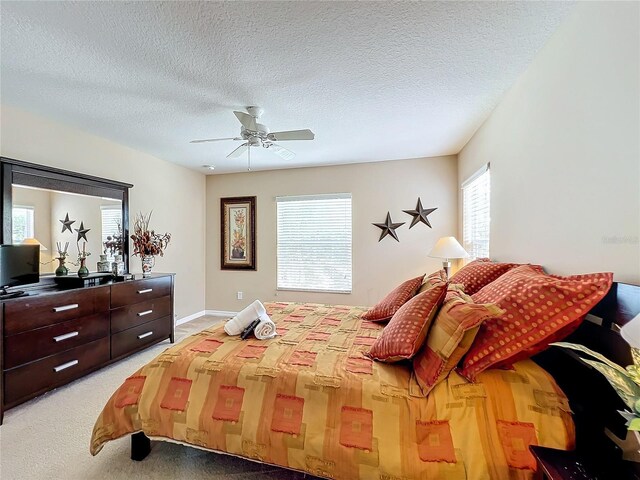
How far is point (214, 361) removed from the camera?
163 cm

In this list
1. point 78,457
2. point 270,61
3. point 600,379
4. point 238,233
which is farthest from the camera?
point 238,233

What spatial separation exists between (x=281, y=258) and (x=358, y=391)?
355cm

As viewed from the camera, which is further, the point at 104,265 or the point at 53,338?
the point at 104,265

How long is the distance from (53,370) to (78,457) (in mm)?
1016

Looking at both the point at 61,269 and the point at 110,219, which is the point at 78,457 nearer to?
the point at 61,269

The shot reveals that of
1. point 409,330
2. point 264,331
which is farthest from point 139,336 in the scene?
point 409,330

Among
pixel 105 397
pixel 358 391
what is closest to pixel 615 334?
pixel 358 391

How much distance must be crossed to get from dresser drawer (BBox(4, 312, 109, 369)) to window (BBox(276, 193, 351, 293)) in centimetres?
255

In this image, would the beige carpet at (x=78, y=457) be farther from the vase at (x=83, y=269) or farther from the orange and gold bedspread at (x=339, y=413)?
the vase at (x=83, y=269)

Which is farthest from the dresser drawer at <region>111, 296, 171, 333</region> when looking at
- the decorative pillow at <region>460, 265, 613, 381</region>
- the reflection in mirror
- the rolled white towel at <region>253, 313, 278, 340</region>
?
the decorative pillow at <region>460, 265, 613, 381</region>

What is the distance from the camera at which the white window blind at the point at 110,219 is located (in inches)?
131

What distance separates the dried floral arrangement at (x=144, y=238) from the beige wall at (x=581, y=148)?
3.94 meters

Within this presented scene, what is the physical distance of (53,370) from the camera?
7.78 ft

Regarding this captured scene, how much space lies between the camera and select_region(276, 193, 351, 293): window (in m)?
4.50
